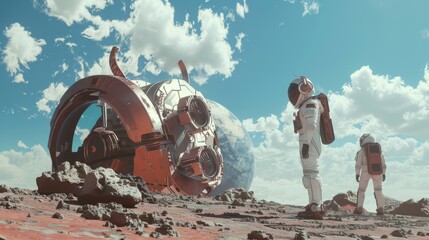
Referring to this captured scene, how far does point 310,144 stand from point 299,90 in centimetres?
117

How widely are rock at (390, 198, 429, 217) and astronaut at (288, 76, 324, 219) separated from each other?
601 cm

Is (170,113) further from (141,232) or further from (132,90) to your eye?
(141,232)

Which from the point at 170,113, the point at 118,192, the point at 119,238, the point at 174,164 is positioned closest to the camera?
the point at 119,238

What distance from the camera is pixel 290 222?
802cm

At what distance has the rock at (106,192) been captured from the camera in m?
6.97

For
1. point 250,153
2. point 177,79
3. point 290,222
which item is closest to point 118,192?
point 290,222

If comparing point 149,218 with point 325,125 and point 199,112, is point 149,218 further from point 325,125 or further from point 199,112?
point 199,112

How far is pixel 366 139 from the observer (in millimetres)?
13156

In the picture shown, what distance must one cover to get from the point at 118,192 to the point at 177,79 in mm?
11341

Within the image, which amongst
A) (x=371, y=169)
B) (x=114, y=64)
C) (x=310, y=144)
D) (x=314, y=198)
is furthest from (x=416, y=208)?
(x=114, y=64)

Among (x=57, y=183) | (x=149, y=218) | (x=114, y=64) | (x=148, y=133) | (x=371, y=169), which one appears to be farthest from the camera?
(x=114, y=64)

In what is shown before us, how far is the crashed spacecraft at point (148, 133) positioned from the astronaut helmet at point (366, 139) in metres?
5.29

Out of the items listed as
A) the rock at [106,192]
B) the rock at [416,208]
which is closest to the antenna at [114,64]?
the rock at [416,208]

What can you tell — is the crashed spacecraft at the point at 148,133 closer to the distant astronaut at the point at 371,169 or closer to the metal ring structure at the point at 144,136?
the metal ring structure at the point at 144,136
